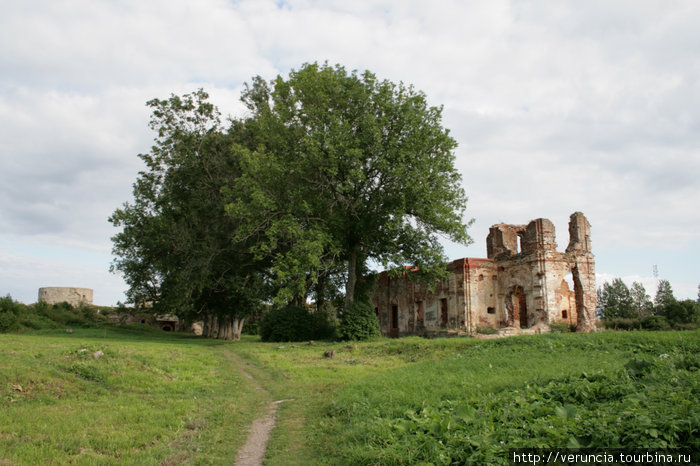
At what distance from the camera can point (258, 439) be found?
25.1 feet

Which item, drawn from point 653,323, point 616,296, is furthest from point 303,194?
point 616,296

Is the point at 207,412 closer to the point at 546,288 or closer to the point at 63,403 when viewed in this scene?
the point at 63,403

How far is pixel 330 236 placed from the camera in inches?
938

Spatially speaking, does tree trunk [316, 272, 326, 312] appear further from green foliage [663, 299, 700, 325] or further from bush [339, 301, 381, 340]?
green foliage [663, 299, 700, 325]

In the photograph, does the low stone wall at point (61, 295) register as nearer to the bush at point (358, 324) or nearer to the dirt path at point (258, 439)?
the bush at point (358, 324)

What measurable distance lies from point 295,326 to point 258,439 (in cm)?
1902

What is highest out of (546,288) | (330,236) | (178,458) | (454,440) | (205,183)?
(205,183)

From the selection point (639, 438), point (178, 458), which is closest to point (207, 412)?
point (178, 458)

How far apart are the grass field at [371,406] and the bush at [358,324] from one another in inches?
374

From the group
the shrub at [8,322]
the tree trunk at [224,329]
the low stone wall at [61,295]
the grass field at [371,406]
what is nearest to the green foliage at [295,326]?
the tree trunk at [224,329]

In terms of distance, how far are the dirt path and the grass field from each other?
17 centimetres

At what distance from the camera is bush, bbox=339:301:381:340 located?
23.7 metres

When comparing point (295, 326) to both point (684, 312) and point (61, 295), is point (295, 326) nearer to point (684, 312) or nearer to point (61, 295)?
point (684, 312)

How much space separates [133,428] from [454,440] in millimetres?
5326
